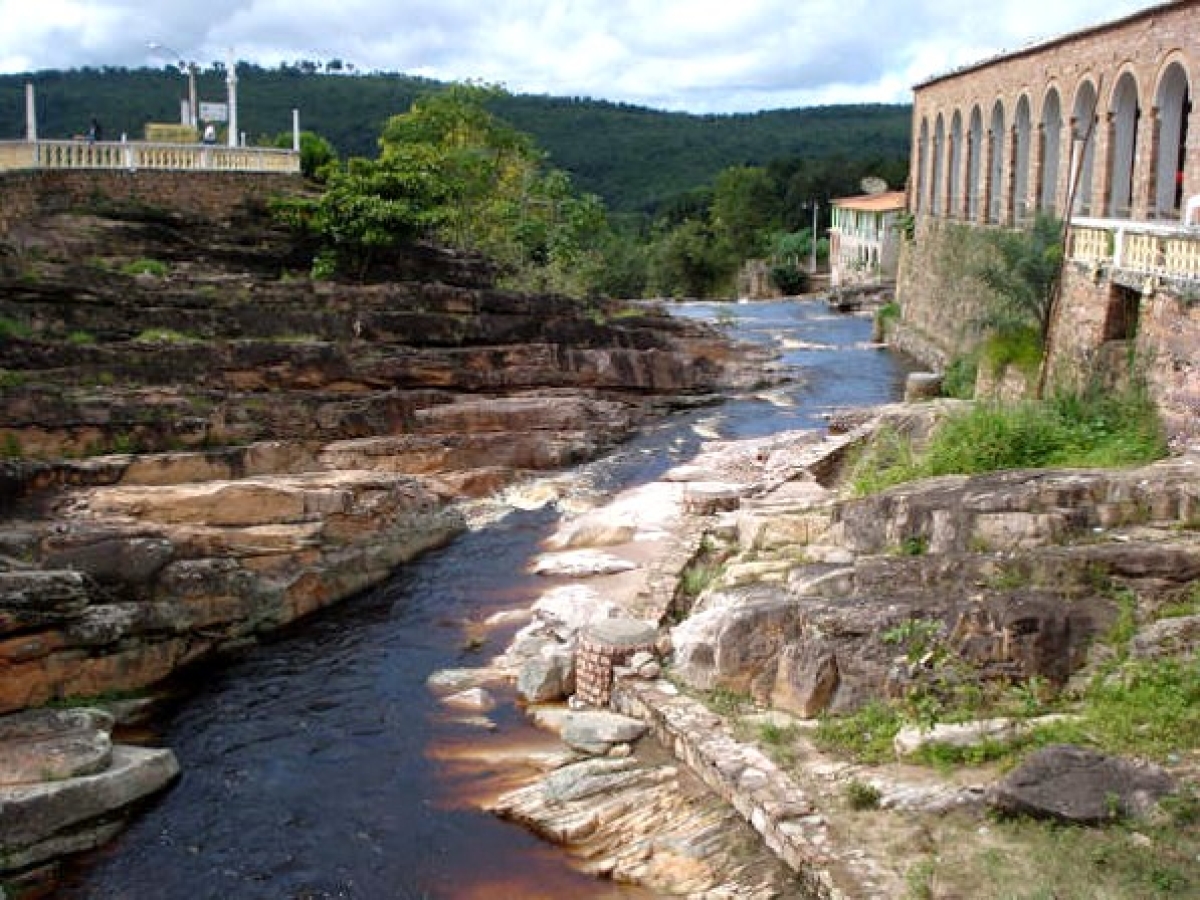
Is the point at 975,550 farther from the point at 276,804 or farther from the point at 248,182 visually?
the point at 248,182

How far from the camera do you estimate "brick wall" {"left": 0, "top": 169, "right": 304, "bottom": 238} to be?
2552 centimetres

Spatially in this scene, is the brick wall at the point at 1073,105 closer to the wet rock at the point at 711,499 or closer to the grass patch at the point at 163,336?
the wet rock at the point at 711,499

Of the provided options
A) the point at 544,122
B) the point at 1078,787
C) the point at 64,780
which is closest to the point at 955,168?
the point at 1078,787

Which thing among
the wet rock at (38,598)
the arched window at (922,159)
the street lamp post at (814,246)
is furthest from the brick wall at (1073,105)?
the street lamp post at (814,246)

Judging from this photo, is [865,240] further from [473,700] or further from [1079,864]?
[1079,864]

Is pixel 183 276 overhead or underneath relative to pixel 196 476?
overhead

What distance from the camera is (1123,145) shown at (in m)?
26.1

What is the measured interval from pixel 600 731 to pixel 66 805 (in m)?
4.79

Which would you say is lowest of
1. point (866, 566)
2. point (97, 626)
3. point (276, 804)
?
point (276, 804)

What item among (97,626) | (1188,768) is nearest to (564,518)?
(97,626)

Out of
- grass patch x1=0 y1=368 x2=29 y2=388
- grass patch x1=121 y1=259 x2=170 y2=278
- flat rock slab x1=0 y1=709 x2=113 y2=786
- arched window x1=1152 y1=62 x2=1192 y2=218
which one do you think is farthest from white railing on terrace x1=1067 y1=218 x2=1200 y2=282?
grass patch x1=121 y1=259 x2=170 y2=278

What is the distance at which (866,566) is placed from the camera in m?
12.2

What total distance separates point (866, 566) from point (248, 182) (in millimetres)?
21569

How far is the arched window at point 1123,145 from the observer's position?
83.5ft
